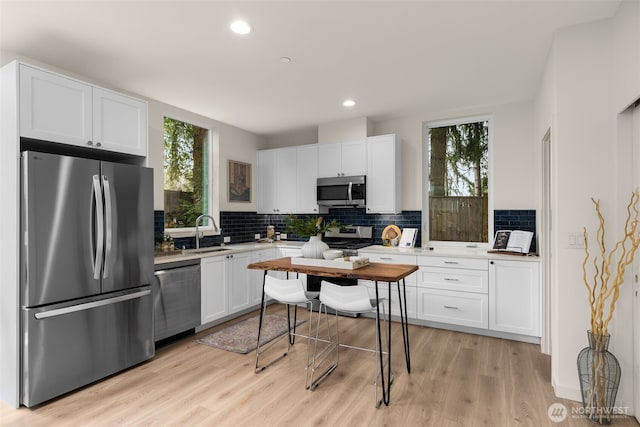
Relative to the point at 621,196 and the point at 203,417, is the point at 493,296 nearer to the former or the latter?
the point at 621,196

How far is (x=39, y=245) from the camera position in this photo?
92.9 inches

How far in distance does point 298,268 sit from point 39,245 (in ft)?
5.91

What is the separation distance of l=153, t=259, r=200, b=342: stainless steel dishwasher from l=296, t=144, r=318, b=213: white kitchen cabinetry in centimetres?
190

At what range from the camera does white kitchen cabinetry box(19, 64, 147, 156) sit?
2.39 m

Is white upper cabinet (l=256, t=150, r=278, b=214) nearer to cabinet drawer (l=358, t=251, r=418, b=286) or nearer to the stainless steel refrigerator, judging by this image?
cabinet drawer (l=358, t=251, r=418, b=286)

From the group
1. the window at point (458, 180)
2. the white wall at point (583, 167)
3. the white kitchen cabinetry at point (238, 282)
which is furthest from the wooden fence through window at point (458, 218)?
the white kitchen cabinetry at point (238, 282)

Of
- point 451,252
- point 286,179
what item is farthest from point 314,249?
point 286,179

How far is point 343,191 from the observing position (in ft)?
15.7

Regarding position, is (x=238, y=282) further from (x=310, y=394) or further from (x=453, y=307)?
(x=453, y=307)

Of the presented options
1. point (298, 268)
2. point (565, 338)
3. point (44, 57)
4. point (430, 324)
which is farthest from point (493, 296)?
point (44, 57)

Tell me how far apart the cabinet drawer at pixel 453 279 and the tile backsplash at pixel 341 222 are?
733 mm

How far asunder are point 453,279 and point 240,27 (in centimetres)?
322

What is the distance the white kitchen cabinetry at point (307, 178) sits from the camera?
5094 mm

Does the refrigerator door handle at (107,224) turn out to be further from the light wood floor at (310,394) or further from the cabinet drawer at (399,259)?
the cabinet drawer at (399,259)
